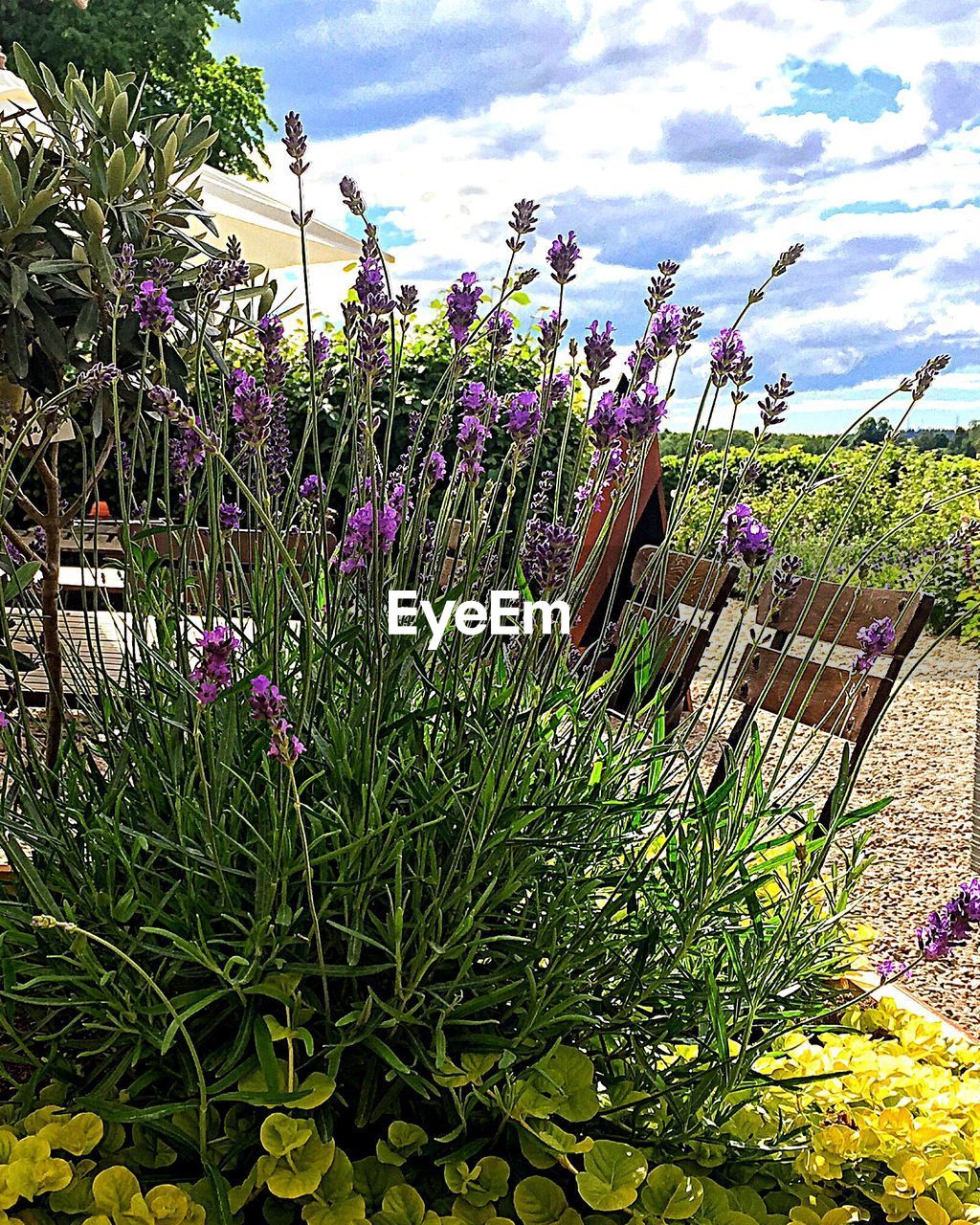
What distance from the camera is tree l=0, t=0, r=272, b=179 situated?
16141mm

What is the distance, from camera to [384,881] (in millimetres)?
1438

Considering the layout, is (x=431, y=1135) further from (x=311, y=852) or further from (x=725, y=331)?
(x=725, y=331)

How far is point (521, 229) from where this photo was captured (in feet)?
5.38

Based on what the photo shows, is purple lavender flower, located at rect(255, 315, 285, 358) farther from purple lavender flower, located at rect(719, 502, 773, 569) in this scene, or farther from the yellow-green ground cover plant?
purple lavender flower, located at rect(719, 502, 773, 569)

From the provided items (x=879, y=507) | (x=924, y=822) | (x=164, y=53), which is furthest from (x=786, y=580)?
(x=164, y=53)

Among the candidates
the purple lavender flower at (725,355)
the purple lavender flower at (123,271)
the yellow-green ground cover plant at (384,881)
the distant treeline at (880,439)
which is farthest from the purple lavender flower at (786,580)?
the distant treeline at (880,439)

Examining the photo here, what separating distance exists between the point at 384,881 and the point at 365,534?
443 millimetres

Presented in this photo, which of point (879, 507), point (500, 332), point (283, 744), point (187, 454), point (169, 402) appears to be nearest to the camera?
point (283, 744)

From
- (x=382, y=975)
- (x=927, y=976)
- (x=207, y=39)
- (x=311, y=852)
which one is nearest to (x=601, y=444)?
(x=311, y=852)

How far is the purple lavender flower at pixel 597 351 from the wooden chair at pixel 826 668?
0.41m

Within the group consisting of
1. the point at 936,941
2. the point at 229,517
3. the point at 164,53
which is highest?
the point at 164,53

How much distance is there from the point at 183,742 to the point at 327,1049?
45 cm

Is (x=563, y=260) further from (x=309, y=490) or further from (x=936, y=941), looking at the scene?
(x=936, y=941)

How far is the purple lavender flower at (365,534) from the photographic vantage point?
4.09 ft
